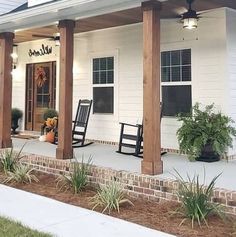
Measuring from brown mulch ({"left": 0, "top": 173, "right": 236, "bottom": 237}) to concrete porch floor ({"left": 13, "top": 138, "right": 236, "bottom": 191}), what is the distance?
458 mm

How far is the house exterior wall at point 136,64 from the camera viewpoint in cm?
652

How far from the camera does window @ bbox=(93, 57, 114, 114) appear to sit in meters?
8.32

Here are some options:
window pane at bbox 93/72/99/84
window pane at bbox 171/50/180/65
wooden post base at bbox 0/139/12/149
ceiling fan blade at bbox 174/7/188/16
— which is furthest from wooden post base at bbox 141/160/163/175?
window pane at bbox 93/72/99/84

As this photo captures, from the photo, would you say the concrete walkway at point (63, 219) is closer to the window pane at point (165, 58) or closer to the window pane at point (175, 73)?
the window pane at point (175, 73)

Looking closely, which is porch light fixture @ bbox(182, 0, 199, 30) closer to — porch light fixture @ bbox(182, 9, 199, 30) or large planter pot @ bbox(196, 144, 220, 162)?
porch light fixture @ bbox(182, 9, 199, 30)

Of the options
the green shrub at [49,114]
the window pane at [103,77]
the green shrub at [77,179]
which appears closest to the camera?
the green shrub at [77,179]

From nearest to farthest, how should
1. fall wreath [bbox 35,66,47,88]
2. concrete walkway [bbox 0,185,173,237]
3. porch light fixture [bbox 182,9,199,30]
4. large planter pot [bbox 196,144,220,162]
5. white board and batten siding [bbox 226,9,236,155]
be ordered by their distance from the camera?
1. concrete walkway [bbox 0,185,173,237]
2. porch light fixture [bbox 182,9,199,30]
3. large planter pot [bbox 196,144,220,162]
4. white board and batten siding [bbox 226,9,236,155]
5. fall wreath [bbox 35,66,47,88]

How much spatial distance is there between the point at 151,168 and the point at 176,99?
2414mm

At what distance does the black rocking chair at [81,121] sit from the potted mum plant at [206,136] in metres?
2.57

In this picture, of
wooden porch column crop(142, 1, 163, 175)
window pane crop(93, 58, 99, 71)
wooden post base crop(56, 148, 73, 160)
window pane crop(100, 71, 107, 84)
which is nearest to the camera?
wooden porch column crop(142, 1, 163, 175)

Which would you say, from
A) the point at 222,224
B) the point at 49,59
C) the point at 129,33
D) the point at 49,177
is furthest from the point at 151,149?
the point at 49,59

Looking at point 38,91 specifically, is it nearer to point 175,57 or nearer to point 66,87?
point 66,87

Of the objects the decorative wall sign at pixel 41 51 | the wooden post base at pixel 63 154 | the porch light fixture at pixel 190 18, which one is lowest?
the wooden post base at pixel 63 154

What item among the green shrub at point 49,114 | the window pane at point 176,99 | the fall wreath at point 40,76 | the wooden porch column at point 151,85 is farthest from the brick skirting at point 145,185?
the fall wreath at point 40,76
